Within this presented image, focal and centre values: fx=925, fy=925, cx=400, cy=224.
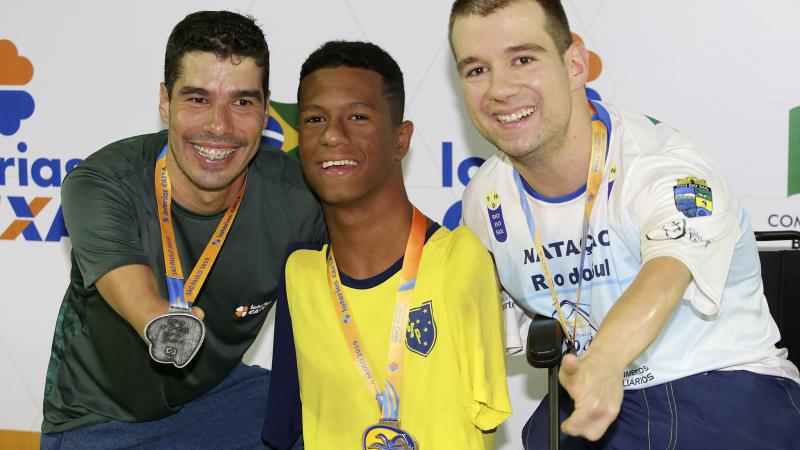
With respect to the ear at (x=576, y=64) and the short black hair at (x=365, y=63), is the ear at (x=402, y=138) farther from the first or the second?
the ear at (x=576, y=64)

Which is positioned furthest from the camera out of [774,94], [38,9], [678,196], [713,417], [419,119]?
[38,9]

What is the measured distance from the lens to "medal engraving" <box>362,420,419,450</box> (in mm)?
1955

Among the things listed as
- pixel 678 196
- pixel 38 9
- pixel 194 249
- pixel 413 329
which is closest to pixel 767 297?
pixel 678 196

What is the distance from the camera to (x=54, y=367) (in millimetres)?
2430

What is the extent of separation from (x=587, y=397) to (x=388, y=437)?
27.1 inches

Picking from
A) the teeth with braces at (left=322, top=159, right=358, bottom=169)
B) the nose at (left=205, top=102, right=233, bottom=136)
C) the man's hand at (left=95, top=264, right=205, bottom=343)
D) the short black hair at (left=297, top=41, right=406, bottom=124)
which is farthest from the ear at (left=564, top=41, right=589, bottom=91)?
the man's hand at (left=95, top=264, right=205, bottom=343)

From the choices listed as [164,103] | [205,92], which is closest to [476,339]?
[205,92]

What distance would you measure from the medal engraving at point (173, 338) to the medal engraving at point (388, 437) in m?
0.42

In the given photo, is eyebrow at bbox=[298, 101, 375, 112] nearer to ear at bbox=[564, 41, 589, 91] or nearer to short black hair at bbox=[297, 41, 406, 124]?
short black hair at bbox=[297, 41, 406, 124]

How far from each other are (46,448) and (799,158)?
2.34m

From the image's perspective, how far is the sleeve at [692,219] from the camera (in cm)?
172

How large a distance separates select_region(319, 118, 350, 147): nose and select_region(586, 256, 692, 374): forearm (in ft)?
2.29

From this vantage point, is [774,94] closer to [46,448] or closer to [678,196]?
[678,196]

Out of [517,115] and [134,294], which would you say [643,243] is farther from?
[134,294]
